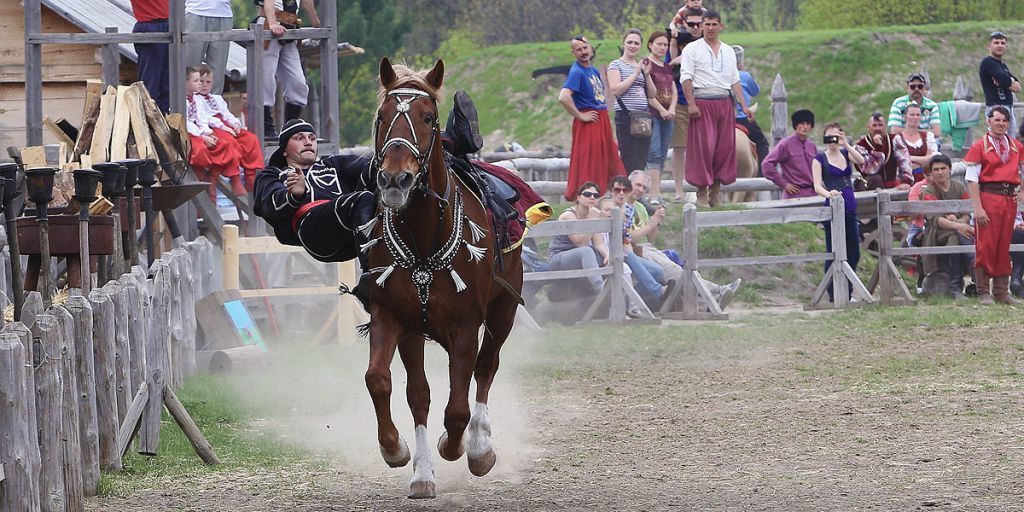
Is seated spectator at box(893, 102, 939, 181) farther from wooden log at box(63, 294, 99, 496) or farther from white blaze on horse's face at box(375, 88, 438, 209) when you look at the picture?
wooden log at box(63, 294, 99, 496)

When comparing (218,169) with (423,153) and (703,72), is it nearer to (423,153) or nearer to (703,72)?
(703,72)

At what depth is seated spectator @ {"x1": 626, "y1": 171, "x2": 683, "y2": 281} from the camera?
55.8 feet

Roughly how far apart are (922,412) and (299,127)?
4.66 meters

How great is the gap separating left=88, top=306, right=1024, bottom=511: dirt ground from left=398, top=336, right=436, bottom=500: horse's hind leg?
129 mm

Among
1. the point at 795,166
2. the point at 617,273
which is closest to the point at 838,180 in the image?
the point at 795,166

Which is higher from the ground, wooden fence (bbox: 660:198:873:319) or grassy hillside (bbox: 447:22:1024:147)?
grassy hillside (bbox: 447:22:1024:147)

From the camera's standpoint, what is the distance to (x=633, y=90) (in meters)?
18.9

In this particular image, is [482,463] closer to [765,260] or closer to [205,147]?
[205,147]

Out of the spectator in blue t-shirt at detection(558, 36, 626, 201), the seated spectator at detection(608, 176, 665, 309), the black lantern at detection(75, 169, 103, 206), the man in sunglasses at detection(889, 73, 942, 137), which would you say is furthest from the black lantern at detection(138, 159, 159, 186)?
the man in sunglasses at detection(889, 73, 942, 137)

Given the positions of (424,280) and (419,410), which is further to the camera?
(419,410)

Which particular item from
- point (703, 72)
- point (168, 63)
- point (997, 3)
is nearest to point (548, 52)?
point (997, 3)

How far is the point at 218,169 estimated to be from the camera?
15.0 metres

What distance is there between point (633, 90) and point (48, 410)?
42.5 ft

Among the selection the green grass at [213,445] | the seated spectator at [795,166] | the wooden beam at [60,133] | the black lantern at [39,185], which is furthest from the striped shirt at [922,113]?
the black lantern at [39,185]
